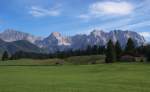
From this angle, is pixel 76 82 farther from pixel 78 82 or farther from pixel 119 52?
pixel 119 52

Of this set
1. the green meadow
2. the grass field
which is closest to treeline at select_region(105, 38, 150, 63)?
the green meadow

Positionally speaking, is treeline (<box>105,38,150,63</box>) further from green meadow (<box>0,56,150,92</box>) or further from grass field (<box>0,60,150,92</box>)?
grass field (<box>0,60,150,92</box>)

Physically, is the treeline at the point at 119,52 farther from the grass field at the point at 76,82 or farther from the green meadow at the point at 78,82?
the grass field at the point at 76,82

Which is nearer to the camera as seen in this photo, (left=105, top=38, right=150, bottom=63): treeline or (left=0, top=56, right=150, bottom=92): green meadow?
(left=0, top=56, right=150, bottom=92): green meadow

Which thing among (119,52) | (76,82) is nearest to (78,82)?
(76,82)

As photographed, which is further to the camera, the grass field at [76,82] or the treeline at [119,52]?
the treeline at [119,52]

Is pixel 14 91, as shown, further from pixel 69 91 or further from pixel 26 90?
pixel 69 91

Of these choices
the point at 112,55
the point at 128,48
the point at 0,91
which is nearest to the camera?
the point at 0,91

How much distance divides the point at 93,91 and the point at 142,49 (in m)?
152

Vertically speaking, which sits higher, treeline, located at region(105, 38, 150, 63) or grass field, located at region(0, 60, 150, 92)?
treeline, located at region(105, 38, 150, 63)

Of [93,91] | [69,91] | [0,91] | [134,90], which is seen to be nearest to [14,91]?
[0,91]

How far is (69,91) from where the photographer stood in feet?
92.5

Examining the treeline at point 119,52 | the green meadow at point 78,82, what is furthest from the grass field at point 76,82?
the treeline at point 119,52

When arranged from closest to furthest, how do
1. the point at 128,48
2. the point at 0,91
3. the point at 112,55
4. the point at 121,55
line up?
Answer: the point at 0,91 → the point at 112,55 → the point at 121,55 → the point at 128,48
